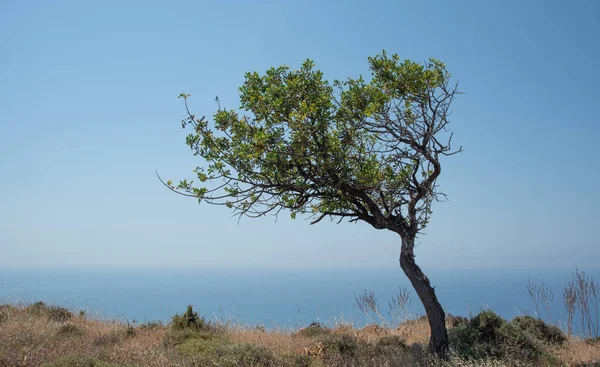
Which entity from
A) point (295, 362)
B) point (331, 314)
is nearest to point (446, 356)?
point (295, 362)

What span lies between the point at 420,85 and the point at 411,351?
7.10 metres

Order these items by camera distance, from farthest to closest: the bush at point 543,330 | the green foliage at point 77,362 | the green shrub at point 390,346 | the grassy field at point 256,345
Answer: the bush at point 543,330, the green shrub at point 390,346, the grassy field at point 256,345, the green foliage at point 77,362

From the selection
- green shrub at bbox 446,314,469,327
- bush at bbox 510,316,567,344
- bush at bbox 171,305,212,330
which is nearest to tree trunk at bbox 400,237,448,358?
bush at bbox 510,316,567,344

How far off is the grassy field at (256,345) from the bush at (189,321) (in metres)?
0.03

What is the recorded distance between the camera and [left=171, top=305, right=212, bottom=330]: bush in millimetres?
13727

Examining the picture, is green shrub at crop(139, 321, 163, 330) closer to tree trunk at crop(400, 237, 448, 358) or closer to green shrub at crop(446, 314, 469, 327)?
tree trunk at crop(400, 237, 448, 358)

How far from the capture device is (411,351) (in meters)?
11.6

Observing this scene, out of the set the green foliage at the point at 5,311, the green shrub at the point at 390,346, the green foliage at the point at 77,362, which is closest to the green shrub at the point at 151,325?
the green foliage at the point at 5,311

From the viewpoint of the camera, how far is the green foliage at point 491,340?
36.8 ft

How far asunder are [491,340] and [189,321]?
9189mm

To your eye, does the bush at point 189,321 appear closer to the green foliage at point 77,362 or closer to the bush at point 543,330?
the green foliage at point 77,362

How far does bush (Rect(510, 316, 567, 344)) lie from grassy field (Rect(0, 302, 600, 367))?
0.03 metres

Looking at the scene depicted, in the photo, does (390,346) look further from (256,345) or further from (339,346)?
(256,345)

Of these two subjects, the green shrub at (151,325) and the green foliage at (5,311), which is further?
the green shrub at (151,325)
